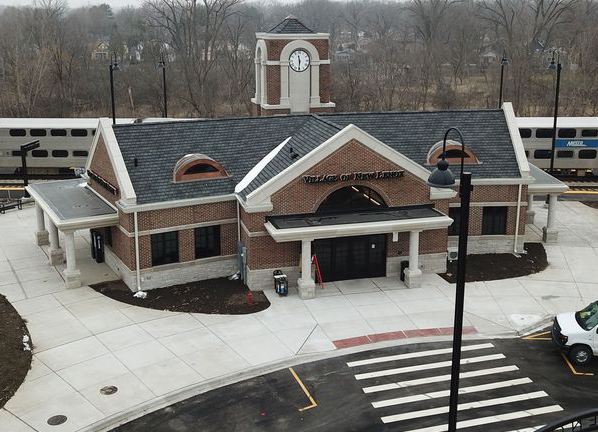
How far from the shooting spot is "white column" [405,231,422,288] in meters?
28.3

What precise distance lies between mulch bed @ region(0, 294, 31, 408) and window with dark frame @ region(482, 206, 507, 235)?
20423mm

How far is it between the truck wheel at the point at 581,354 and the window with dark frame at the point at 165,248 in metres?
15.6

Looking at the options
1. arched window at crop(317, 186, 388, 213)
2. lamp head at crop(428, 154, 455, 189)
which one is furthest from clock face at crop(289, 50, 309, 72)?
lamp head at crop(428, 154, 455, 189)

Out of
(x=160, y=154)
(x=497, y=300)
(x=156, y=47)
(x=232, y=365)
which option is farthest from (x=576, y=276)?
(x=156, y=47)

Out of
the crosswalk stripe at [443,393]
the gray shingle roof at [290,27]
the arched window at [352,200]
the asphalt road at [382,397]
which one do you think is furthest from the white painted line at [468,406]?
the gray shingle roof at [290,27]

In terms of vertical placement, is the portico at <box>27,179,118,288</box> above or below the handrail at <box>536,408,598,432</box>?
above

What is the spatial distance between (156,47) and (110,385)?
86.4 meters

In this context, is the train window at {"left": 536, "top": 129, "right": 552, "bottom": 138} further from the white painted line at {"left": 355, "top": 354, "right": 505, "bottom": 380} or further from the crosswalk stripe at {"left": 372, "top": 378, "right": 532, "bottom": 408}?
the crosswalk stripe at {"left": 372, "top": 378, "right": 532, "bottom": 408}

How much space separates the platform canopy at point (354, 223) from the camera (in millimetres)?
26750

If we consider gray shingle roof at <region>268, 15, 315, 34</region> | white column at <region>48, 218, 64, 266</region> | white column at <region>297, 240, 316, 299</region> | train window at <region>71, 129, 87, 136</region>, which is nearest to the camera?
white column at <region>297, 240, 316, 299</region>

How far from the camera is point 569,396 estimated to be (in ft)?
66.8

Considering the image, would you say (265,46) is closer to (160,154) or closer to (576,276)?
(160,154)

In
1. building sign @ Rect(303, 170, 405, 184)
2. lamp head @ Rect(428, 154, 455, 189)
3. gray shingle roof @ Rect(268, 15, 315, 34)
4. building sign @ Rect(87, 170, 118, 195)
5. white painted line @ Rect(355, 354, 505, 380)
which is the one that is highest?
gray shingle roof @ Rect(268, 15, 315, 34)

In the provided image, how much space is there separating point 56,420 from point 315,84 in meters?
24.6
